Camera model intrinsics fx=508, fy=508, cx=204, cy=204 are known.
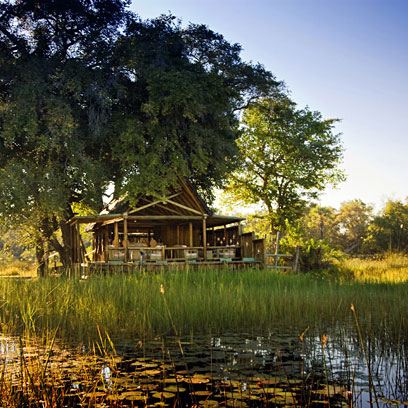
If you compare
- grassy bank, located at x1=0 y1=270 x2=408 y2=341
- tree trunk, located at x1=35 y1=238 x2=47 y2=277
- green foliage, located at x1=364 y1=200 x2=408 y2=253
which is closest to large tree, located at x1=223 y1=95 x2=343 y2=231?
green foliage, located at x1=364 y1=200 x2=408 y2=253

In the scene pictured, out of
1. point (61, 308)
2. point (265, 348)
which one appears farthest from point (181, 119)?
point (265, 348)

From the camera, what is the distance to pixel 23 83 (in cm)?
2233

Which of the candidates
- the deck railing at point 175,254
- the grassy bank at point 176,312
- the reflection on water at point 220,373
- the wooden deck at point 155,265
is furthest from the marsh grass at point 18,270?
the reflection on water at point 220,373

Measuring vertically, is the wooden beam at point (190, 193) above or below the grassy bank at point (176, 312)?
above

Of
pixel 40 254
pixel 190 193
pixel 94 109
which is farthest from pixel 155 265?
pixel 40 254

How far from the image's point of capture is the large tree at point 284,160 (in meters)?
36.4

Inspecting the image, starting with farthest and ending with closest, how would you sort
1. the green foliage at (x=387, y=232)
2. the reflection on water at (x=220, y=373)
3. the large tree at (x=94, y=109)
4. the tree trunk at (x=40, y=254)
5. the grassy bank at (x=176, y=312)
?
the green foliage at (x=387, y=232)
the tree trunk at (x=40, y=254)
the large tree at (x=94, y=109)
the grassy bank at (x=176, y=312)
the reflection on water at (x=220, y=373)

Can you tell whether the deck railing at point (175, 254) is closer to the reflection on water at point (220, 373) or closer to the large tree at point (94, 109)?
the large tree at point (94, 109)

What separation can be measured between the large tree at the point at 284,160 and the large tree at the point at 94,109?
33.6 feet

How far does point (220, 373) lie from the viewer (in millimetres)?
5359

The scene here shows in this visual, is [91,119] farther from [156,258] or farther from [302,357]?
[302,357]

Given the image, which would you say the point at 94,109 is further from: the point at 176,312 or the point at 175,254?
the point at 176,312

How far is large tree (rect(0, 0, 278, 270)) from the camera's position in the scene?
22.2 metres

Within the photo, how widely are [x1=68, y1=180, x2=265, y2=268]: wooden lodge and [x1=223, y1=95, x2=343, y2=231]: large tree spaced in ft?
27.2
